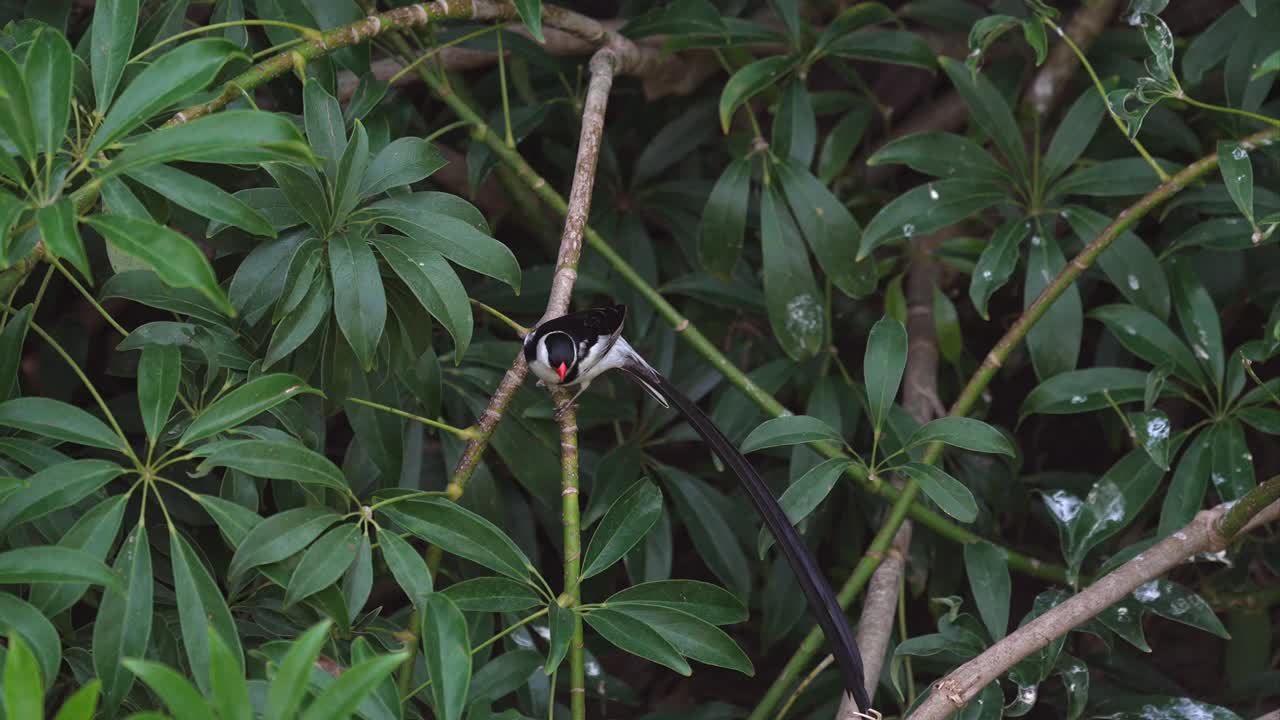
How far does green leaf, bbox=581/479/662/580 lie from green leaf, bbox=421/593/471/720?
0.86 ft

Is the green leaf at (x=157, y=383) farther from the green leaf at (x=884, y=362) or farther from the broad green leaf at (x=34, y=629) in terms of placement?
the green leaf at (x=884, y=362)

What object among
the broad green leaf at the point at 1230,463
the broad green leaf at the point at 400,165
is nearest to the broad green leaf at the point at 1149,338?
the broad green leaf at the point at 1230,463

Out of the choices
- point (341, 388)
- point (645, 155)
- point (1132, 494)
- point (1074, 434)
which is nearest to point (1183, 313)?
point (1132, 494)

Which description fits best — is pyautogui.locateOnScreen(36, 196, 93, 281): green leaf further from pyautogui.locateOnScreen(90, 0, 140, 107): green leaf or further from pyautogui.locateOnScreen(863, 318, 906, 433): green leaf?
pyautogui.locateOnScreen(863, 318, 906, 433): green leaf

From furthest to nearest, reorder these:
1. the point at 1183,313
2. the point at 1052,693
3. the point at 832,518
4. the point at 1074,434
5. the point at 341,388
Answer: the point at 1074,434, the point at 832,518, the point at 1052,693, the point at 1183,313, the point at 341,388

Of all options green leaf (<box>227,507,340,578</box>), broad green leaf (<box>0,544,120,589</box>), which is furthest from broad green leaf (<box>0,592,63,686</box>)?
green leaf (<box>227,507,340,578</box>)

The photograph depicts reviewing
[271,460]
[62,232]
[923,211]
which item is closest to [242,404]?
[271,460]

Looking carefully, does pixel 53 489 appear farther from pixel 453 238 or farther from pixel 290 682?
pixel 453 238

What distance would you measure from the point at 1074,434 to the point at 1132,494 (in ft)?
2.98

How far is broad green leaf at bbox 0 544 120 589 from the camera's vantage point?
914 mm

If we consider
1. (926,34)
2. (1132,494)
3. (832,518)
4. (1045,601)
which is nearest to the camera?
(1045,601)

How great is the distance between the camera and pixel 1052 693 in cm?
181

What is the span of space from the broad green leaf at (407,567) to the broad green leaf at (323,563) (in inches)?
1.3

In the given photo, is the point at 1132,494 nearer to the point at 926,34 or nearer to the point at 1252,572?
the point at 1252,572
